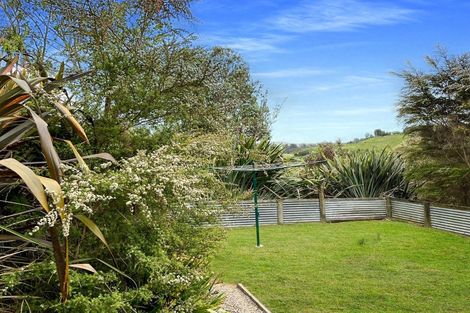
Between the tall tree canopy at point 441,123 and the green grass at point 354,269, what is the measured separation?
124 cm

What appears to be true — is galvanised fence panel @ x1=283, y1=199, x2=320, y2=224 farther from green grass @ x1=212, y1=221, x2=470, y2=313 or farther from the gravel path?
the gravel path

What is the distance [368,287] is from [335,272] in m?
0.88

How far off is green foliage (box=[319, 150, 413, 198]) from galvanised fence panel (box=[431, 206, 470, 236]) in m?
2.47

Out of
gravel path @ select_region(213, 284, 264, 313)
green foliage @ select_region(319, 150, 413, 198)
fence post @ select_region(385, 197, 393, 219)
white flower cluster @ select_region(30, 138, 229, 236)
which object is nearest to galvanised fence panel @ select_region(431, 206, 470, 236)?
fence post @ select_region(385, 197, 393, 219)

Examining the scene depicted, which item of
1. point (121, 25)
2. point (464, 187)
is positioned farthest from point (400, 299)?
point (464, 187)

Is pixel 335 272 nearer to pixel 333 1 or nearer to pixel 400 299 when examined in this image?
pixel 400 299

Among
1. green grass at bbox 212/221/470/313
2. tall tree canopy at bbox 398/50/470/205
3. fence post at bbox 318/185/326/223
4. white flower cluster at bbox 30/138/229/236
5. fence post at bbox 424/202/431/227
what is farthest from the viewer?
fence post at bbox 318/185/326/223

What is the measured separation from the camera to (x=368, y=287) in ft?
17.5

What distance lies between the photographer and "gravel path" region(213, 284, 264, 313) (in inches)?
177

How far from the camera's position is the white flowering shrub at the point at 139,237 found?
2365mm

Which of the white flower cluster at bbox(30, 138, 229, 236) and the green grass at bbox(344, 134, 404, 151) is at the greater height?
the green grass at bbox(344, 134, 404, 151)

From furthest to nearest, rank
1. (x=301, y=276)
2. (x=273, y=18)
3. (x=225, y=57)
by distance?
1. (x=225, y=57)
2. (x=273, y=18)
3. (x=301, y=276)

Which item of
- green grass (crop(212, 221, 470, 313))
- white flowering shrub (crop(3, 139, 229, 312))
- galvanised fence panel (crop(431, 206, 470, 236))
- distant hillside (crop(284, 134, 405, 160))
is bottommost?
green grass (crop(212, 221, 470, 313))

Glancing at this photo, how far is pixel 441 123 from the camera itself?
33.1 feet
